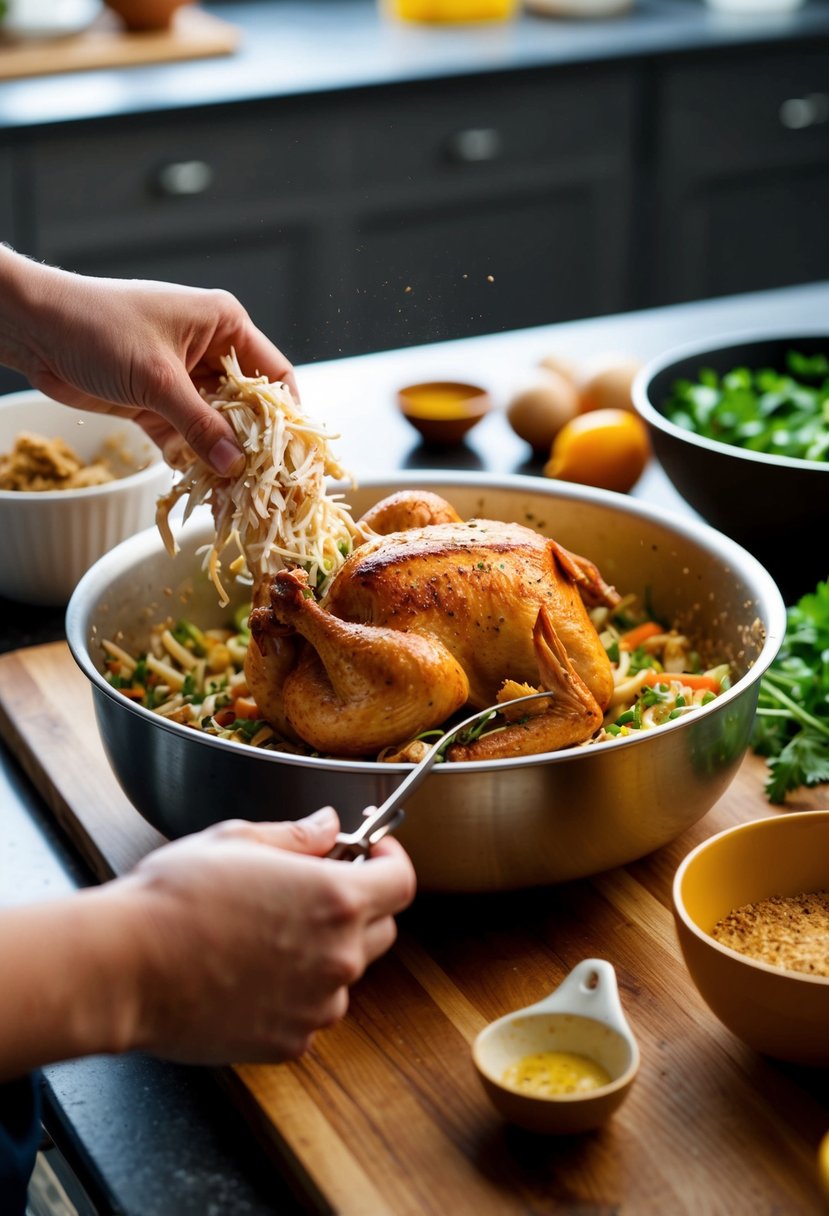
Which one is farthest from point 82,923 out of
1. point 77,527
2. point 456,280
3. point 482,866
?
point 77,527

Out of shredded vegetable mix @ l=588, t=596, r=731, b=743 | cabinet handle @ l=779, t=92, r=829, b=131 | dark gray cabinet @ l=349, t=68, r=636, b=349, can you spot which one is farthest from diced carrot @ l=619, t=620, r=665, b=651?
cabinet handle @ l=779, t=92, r=829, b=131

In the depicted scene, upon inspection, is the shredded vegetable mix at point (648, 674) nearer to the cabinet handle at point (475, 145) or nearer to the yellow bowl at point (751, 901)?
the yellow bowl at point (751, 901)

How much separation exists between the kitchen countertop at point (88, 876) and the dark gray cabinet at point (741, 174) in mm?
2093

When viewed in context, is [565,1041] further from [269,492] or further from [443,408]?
[443,408]

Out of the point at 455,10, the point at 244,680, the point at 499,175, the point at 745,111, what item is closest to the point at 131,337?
the point at 244,680

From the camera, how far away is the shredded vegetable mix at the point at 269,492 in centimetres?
180

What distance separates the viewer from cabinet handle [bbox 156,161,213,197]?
445cm

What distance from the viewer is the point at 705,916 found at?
143 cm

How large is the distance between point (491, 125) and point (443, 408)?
2.47 metres

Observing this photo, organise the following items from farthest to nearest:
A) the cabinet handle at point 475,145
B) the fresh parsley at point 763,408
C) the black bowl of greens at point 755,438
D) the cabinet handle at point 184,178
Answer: the cabinet handle at point 475,145, the cabinet handle at point 184,178, the fresh parsley at point 763,408, the black bowl of greens at point 755,438

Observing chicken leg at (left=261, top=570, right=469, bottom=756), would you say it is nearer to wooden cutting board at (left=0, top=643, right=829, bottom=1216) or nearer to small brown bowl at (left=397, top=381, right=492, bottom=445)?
wooden cutting board at (left=0, top=643, right=829, bottom=1216)

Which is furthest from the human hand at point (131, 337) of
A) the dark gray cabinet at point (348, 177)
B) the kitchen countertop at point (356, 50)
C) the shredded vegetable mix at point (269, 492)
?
the kitchen countertop at point (356, 50)

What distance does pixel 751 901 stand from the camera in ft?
4.82

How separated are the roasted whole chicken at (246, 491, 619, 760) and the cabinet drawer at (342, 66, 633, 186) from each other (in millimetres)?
3203
